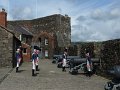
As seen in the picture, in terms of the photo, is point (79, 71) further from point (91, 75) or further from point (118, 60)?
point (118, 60)

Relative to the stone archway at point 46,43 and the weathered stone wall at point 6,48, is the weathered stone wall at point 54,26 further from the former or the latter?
the weathered stone wall at point 6,48

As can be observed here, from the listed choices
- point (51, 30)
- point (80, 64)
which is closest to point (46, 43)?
point (51, 30)

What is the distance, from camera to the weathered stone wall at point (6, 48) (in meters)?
32.1

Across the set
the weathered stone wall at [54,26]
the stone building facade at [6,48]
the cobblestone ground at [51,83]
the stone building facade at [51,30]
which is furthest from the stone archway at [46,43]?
the cobblestone ground at [51,83]

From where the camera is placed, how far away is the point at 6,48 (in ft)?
107

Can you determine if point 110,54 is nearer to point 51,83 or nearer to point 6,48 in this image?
point 51,83

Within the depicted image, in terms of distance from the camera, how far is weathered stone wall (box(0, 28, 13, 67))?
32.1 m

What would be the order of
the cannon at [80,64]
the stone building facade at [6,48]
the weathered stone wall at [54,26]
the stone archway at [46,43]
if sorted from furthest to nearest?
the weathered stone wall at [54,26]
the stone archway at [46,43]
the stone building facade at [6,48]
the cannon at [80,64]

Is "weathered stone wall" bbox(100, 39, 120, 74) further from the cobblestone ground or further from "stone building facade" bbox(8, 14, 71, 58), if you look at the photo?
"stone building facade" bbox(8, 14, 71, 58)

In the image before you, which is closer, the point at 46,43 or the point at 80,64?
the point at 80,64

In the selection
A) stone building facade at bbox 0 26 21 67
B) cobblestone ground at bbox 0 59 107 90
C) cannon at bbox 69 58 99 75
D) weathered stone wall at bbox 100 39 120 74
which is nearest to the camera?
cobblestone ground at bbox 0 59 107 90

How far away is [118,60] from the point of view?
19.8 m

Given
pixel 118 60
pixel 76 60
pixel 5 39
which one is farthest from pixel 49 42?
pixel 118 60

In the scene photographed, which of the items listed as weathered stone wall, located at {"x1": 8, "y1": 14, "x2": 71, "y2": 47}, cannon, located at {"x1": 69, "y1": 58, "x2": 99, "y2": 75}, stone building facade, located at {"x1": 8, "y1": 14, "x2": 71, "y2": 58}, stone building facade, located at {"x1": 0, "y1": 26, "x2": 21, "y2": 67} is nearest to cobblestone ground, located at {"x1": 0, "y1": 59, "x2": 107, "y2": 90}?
cannon, located at {"x1": 69, "y1": 58, "x2": 99, "y2": 75}
